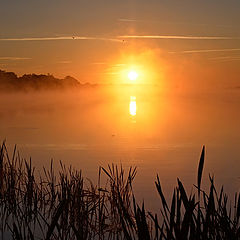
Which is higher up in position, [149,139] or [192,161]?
[149,139]

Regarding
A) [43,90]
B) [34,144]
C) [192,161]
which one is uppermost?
[43,90]

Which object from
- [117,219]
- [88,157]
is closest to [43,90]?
[88,157]

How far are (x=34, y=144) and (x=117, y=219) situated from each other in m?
10.9

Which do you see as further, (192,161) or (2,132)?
(2,132)

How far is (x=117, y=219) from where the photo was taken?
638 cm

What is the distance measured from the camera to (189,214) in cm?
199

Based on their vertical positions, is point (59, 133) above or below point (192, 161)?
above

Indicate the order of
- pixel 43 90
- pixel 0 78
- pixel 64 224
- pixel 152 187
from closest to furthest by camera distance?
pixel 64 224
pixel 152 187
pixel 0 78
pixel 43 90

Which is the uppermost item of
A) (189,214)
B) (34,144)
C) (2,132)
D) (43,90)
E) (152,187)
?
(43,90)

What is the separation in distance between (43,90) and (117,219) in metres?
125

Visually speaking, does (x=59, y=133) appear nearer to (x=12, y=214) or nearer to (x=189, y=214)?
(x=12, y=214)

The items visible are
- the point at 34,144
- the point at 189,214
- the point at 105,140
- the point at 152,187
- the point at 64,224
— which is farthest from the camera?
the point at 105,140

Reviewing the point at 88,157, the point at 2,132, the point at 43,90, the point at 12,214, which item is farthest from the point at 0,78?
the point at 12,214

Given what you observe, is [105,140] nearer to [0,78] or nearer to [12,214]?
[12,214]
